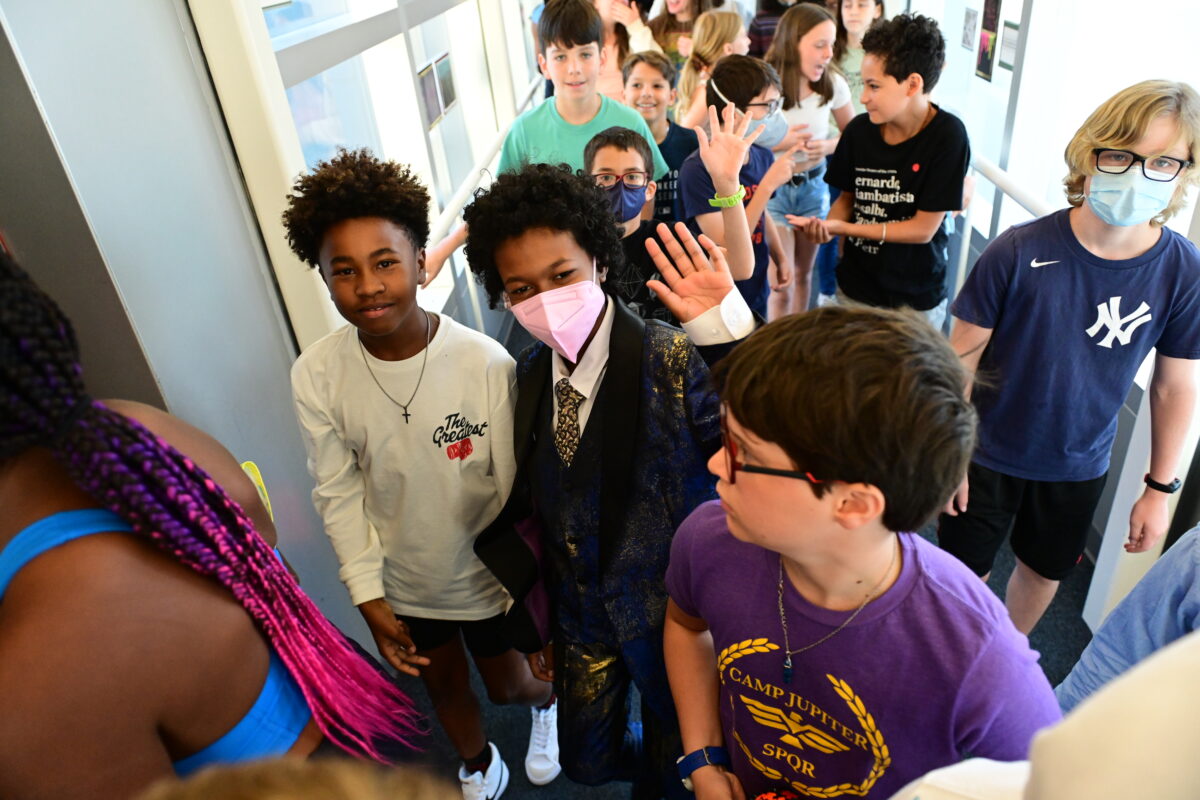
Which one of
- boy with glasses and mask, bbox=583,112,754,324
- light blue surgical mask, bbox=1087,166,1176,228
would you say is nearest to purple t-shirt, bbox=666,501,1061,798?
light blue surgical mask, bbox=1087,166,1176,228

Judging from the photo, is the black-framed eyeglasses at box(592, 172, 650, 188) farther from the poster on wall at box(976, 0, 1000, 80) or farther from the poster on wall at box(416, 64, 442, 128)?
the poster on wall at box(976, 0, 1000, 80)

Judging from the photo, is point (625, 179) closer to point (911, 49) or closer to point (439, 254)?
point (439, 254)

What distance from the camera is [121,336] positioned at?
1.41 m

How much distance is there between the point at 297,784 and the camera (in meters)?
0.51

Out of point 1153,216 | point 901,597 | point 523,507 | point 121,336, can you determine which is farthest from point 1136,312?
point 121,336

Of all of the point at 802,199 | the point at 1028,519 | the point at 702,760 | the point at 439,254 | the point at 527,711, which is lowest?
the point at 527,711

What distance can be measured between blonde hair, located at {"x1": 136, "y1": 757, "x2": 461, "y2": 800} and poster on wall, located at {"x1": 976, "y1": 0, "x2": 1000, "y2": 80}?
166 inches

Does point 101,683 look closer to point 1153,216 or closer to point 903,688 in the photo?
point 903,688

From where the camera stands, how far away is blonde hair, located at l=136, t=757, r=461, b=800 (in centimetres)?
51

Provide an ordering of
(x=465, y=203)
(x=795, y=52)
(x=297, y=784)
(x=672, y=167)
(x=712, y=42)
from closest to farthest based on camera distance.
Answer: (x=297, y=784) → (x=465, y=203) → (x=672, y=167) → (x=795, y=52) → (x=712, y=42)

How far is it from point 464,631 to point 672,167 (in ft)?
7.29

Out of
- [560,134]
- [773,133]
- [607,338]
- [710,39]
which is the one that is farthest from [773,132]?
[607,338]

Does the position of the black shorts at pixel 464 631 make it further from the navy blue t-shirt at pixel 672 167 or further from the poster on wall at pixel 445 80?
the poster on wall at pixel 445 80

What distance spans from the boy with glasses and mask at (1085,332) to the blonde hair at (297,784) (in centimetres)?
168
